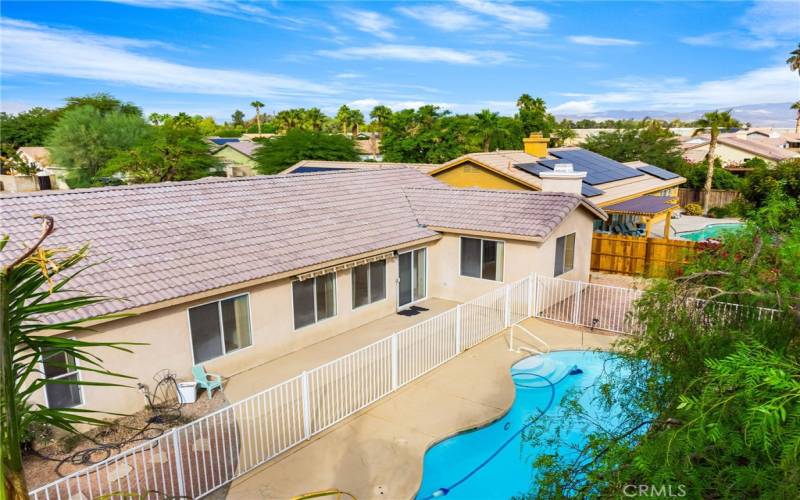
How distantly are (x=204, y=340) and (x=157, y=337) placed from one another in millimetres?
1139

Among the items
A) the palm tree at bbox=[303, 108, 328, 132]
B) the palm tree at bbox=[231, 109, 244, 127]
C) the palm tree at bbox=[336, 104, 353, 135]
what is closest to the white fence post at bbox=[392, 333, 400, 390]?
the palm tree at bbox=[303, 108, 328, 132]

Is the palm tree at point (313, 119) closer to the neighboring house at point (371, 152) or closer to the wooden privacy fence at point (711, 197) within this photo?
the neighboring house at point (371, 152)

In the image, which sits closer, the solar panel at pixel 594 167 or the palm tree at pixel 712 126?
the solar panel at pixel 594 167

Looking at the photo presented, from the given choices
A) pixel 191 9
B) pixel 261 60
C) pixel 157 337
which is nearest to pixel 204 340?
pixel 157 337

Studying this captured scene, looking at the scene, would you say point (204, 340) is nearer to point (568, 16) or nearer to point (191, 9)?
point (568, 16)

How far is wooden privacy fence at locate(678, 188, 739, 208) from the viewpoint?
4097 centimetres

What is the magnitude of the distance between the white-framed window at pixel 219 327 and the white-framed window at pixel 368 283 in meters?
3.81

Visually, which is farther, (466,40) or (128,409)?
(466,40)

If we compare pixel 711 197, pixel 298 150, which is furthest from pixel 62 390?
pixel 711 197

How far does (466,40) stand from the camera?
1645 inches

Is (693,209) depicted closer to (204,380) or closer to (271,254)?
(271,254)

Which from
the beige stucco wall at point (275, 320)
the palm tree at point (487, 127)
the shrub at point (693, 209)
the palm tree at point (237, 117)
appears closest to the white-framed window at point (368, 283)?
the beige stucco wall at point (275, 320)

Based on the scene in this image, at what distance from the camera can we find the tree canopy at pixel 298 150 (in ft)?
146

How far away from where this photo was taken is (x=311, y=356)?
13.4 meters
